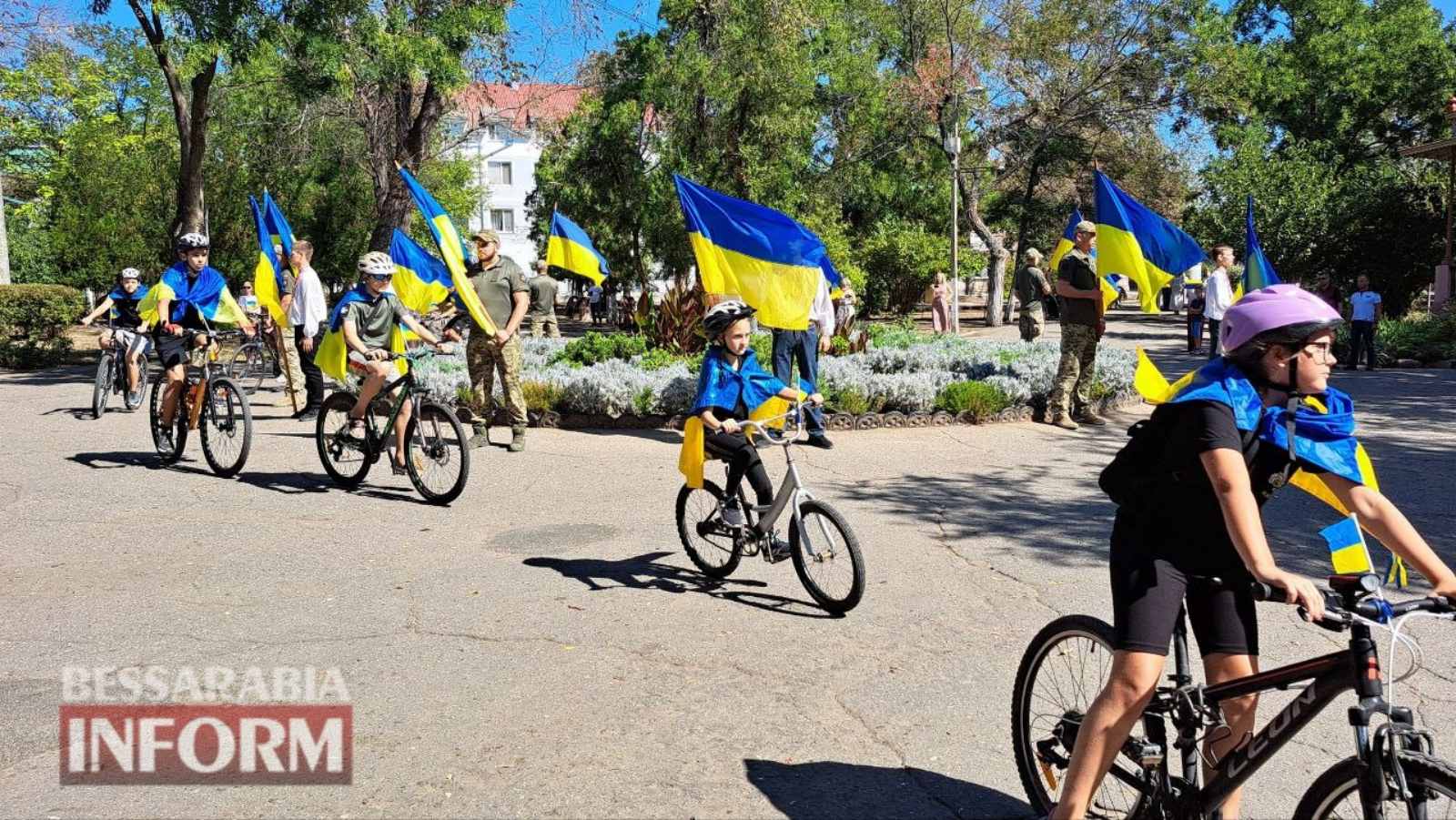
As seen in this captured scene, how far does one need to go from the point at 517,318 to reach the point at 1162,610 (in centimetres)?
776

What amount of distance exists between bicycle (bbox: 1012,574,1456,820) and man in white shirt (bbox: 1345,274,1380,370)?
1678 cm

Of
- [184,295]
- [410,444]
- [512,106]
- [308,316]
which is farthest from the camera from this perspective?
[512,106]

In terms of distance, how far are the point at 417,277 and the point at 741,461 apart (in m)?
8.12

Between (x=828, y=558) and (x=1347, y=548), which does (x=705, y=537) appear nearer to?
(x=828, y=558)

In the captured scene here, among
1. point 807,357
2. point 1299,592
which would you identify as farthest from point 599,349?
point 1299,592

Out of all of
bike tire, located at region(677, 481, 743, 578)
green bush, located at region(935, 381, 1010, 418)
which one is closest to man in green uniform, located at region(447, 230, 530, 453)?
bike tire, located at region(677, 481, 743, 578)

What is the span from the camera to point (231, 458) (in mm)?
9305

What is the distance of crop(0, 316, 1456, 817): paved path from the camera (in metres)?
3.92

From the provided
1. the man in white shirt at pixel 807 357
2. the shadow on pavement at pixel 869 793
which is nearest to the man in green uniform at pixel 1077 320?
the man in white shirt at pixel 807 357

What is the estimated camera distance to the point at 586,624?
5.64 meters

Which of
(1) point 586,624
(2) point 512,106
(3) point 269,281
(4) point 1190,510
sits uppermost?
(2) point 512,106

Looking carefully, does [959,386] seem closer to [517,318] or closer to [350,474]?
[517,318]

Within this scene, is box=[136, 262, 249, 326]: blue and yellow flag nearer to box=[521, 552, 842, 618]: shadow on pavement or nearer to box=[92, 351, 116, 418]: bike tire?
box=[92, 351, 116, 418]: bike tire

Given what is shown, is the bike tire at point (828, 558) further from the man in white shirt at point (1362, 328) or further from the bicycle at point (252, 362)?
the man in white shirt at point (1362, 328)
